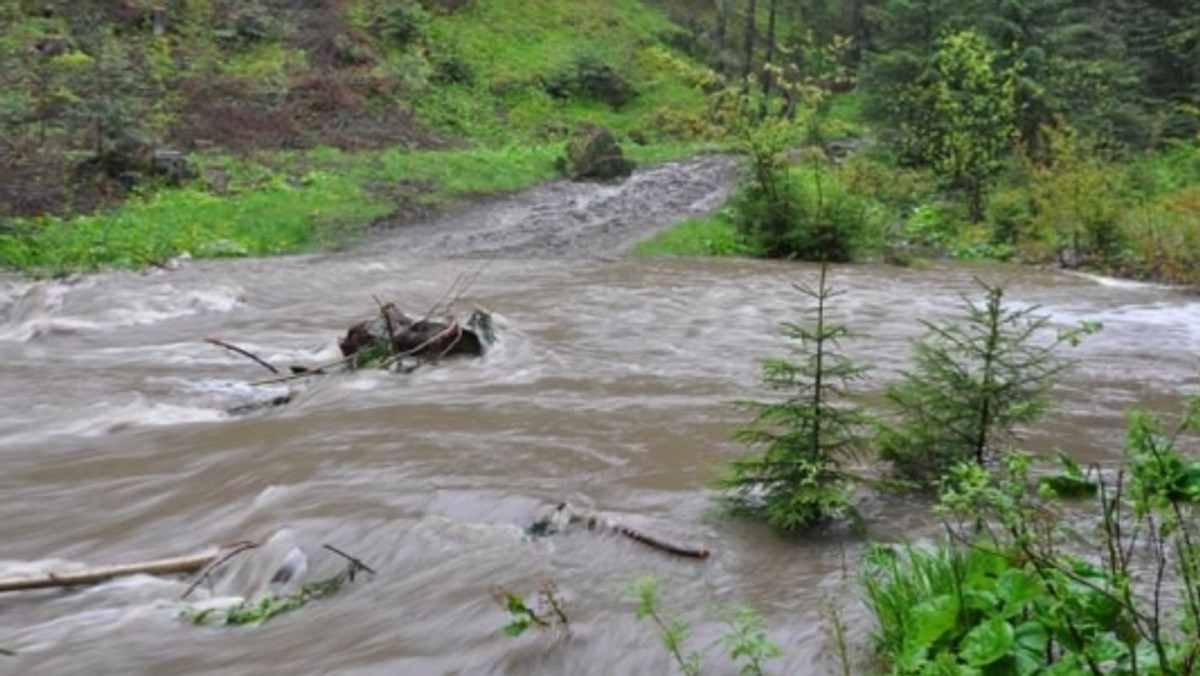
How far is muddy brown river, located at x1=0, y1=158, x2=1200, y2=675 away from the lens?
5.38 meters

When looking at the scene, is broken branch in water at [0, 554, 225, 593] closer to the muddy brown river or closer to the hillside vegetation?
the muddy brown river

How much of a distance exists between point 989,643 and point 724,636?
1.30 m

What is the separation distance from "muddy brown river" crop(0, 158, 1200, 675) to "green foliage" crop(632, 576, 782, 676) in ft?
0.26

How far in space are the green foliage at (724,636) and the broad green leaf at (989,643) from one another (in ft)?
2.34

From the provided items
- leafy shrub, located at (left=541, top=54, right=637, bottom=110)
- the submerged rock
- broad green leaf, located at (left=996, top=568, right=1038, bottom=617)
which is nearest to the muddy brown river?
broad green leaf, located at (left=996, top=568, right=1038, bottom=617)

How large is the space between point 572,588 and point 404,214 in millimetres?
16703

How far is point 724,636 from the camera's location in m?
4.59

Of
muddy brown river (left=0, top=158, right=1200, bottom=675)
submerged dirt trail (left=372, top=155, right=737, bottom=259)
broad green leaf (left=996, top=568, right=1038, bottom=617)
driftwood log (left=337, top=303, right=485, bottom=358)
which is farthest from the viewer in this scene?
submerged dirt trail (left=372, top=155, right=737, bottom=259)

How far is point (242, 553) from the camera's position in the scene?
6.33 m

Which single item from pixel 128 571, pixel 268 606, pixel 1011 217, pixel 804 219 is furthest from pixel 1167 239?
pixel 128 571

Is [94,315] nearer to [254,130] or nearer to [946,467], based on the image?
[946,467]

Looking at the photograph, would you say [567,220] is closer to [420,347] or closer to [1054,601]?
[420,347]

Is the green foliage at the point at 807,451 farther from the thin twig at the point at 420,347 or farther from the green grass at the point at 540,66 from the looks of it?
the green grass at the point at 540,66

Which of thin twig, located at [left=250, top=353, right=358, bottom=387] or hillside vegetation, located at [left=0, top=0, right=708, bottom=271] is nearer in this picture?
thin twig, located at [left=250, top=353, right=358, bottom=387]
